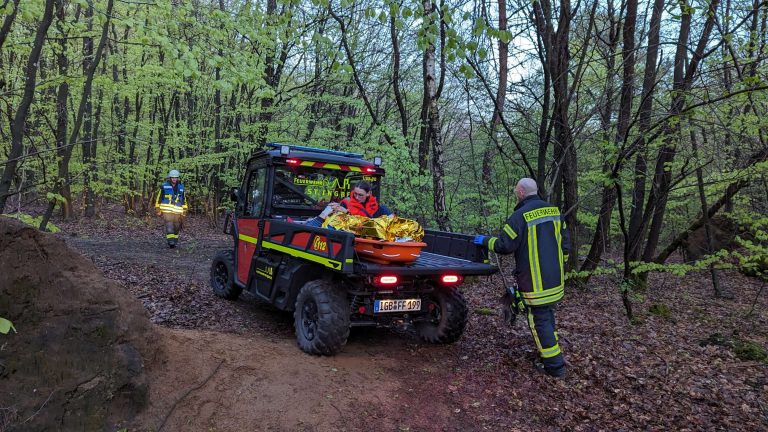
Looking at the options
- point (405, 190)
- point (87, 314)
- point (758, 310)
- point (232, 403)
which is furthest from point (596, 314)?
point (87, 314)

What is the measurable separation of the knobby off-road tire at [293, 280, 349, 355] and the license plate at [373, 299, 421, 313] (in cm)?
33

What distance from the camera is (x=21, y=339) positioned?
10.9 feet

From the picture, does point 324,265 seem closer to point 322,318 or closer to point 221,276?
point 322,318

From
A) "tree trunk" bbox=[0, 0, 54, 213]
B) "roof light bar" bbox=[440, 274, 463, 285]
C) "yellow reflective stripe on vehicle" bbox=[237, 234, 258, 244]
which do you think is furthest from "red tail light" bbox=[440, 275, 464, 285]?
"tree trunk" bbox=[0, 0, 54, 213]

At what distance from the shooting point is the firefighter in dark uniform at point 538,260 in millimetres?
4812

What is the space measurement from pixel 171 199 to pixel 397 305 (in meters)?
8.92

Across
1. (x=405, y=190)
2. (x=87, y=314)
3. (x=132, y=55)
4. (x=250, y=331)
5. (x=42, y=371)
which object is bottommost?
(x=250, y=331)

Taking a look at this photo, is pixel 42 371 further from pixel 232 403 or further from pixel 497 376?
pixel 497 376

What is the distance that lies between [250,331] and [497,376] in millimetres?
3122

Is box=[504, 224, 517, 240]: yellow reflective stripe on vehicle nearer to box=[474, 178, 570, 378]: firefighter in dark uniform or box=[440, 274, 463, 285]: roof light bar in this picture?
box=[474, 178, 570, 378]: firefighter in dark uniform

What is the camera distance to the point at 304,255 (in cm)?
512

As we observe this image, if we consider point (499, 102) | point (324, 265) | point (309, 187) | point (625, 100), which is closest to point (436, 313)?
point (324, 265)

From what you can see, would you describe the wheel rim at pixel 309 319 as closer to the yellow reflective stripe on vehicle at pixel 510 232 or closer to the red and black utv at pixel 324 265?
the red and black utv at pixel 324 265

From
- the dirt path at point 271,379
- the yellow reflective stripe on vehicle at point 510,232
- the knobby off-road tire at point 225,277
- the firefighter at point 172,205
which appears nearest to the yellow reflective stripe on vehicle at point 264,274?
the dirt path at point 271,379
